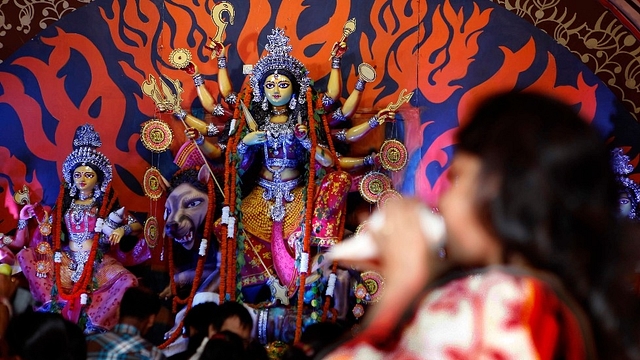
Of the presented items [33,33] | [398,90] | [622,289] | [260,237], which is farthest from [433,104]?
[622,289]

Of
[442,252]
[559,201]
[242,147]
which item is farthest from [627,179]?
[559,201]

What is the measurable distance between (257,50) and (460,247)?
4536 mm

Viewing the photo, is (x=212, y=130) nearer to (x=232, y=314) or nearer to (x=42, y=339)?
(x=232, y=314)

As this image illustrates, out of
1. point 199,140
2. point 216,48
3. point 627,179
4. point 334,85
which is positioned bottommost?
point 199,140

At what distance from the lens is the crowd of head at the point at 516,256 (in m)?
0.89

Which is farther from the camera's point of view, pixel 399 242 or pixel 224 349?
pixel 224 349

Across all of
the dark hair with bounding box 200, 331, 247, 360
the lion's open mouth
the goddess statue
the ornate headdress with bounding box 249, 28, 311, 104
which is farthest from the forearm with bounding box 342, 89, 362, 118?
the dark hair with bounding box 200, 331, 247, 360

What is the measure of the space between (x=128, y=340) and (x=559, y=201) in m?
2.07

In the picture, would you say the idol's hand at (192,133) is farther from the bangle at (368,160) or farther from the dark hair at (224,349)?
the dark hair at (224,349)

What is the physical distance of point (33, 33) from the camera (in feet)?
18.1

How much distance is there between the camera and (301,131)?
4477 millimetres

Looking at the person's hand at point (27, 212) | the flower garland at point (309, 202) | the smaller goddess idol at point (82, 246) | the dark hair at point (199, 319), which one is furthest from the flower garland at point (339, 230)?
the person's hand at point (27, 212)

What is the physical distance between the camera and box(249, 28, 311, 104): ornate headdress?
4672 mm

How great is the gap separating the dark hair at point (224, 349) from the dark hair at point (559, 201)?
1892 millimetres
